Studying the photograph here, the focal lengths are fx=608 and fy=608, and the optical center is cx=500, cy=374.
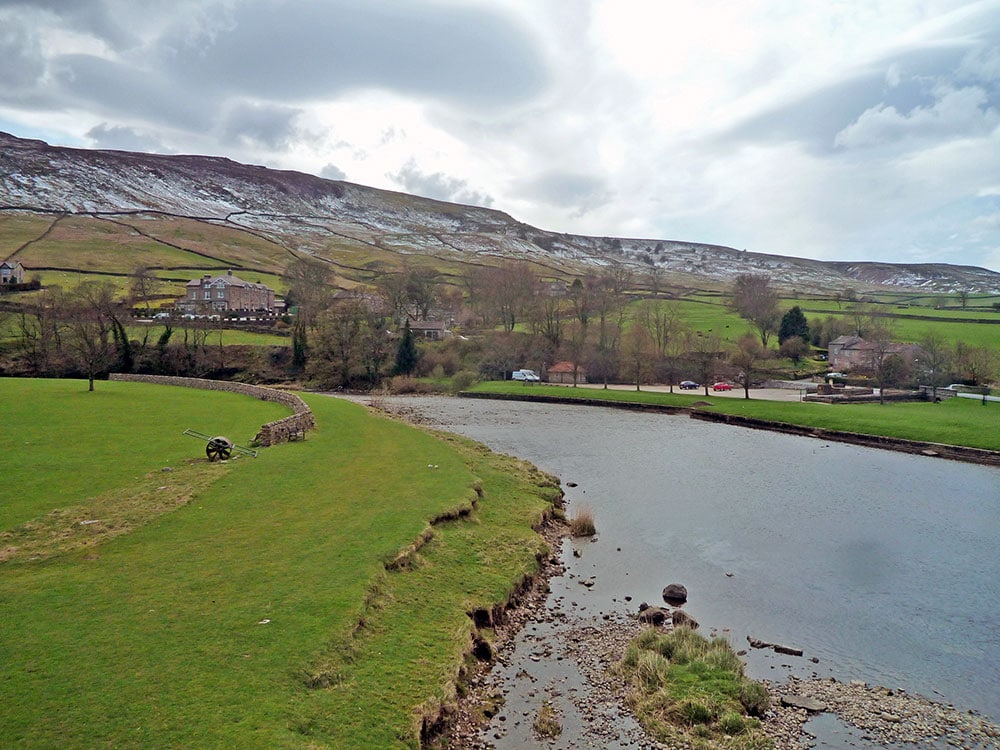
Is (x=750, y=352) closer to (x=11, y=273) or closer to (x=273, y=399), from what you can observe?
(x=273, y=399)

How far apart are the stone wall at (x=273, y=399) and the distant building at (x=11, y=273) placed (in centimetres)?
5314

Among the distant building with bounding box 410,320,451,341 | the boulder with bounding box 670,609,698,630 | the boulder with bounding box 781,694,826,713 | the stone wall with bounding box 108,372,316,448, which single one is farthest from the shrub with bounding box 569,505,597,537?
the distant building with bounding box 410,320,451,341

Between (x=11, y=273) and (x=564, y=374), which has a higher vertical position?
(x=11, y=273)

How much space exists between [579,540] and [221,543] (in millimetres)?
11650

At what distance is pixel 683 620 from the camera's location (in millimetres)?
15016

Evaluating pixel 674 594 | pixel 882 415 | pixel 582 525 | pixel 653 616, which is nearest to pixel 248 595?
pixel 653 616

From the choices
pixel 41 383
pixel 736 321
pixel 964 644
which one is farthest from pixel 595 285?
pixel 964 644

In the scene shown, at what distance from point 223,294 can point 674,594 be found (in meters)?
107

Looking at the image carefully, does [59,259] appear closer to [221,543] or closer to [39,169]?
[39,169]

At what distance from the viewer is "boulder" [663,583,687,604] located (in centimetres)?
1664

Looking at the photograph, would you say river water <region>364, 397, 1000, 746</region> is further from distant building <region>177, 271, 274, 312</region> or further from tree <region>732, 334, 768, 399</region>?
distant building <region>177, 271, 274, 312</region>

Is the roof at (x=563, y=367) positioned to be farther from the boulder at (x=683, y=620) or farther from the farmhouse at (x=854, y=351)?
the boulder at (x=683, y=620)

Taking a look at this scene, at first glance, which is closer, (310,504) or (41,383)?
(310,504)

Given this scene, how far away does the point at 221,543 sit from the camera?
15648 mm
